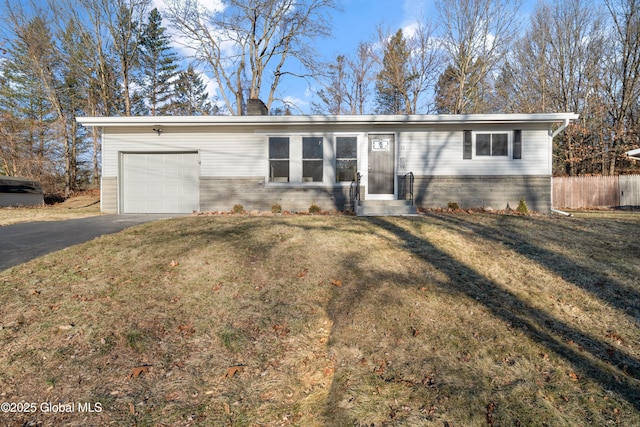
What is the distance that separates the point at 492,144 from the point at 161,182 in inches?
398


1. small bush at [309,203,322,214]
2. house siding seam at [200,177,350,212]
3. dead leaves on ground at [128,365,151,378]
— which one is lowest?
dead leaves on ground at [128,365,151,378]

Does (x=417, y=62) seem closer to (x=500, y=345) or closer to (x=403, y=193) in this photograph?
(x=403, y=193)

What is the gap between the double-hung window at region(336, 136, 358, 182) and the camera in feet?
33.0

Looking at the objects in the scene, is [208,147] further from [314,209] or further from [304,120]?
[314,209]

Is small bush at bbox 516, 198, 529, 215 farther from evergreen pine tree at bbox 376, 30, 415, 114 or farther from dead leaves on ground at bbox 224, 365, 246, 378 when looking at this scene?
evergreen pine tree at bbox 376, 30, 415, 114

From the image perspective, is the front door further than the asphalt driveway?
Yes

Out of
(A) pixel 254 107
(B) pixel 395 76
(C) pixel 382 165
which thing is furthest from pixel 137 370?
(B) pixel 395 76

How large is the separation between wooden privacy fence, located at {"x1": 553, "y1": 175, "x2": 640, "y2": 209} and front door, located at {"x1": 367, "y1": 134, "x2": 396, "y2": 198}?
11530mm

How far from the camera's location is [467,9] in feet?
64.7

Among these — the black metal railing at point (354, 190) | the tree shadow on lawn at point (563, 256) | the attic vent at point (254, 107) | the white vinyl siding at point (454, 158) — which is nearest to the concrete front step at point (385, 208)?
the black metal railing at point (354, 190)

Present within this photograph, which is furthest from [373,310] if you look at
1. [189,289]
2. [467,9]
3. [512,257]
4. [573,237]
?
[467,9]

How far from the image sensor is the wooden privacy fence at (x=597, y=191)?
1588cm

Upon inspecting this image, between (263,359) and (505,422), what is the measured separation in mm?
1747

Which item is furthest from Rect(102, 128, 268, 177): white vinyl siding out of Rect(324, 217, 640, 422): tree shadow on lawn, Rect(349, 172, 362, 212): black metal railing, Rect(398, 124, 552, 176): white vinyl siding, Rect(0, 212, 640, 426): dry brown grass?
Rect(324, 217, 640, 422): tree shadow on lawn
